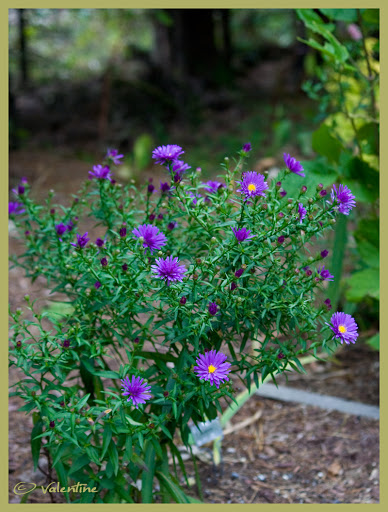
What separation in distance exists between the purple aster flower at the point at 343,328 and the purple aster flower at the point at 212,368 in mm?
284

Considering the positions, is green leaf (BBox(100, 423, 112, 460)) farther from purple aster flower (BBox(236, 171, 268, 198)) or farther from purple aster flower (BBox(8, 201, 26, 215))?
purple aster flower (BBox(8, 201, 26, 215))

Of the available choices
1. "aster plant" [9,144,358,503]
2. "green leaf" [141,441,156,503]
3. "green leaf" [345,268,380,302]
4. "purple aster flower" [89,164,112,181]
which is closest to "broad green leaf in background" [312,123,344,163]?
"green leaf" [345,268,380,302]

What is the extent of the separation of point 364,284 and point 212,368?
1256mm

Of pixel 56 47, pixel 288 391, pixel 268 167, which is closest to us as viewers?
pixel 288 391

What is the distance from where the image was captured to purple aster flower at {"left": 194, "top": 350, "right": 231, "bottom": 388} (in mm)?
1402

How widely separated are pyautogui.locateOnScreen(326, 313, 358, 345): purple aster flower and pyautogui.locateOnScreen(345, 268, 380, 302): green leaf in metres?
1.01

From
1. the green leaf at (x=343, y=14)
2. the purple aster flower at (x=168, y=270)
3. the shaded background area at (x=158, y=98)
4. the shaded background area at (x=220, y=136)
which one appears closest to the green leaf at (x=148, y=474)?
the shaded background area at (x=220, y=136)

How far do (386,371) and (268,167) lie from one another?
2697 mm

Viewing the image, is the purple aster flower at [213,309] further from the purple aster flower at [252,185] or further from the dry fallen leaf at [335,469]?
the dry fallen leaf at [335,469]

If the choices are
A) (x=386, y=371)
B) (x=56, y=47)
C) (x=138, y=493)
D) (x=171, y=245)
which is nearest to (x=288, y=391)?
(x=386, y=371)

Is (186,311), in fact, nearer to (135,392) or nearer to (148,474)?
(135,392)

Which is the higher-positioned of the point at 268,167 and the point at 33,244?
the point at 268,167

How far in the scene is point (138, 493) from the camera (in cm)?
185

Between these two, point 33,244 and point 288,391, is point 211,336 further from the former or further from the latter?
point 288,391
